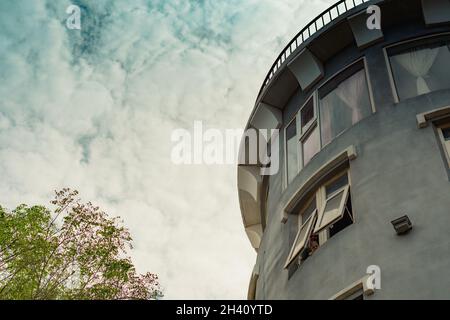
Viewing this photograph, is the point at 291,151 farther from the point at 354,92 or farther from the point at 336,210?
the point at 336,210

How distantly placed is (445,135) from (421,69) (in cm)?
283

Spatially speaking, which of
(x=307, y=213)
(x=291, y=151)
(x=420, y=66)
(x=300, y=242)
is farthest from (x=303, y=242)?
(x=420, y=66)

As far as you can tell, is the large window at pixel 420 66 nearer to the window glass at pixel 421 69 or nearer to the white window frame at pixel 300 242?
the window glass at pixel 421 69

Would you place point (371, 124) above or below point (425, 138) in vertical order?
above

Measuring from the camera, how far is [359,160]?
464 inches

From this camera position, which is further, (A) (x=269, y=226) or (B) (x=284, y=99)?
(B) (x=284, y=99)

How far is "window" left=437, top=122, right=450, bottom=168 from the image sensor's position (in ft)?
35.3

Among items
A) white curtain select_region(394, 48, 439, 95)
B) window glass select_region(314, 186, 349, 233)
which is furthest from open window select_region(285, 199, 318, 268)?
white curtain select_region(394, 48, 439, 95)

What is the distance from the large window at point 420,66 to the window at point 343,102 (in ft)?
2.76

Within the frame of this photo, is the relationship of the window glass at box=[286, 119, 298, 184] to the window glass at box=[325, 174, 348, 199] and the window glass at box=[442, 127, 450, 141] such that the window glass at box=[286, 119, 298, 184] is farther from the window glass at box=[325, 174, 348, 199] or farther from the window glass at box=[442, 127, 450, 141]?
the window glass at box=[442, 127, 450, 141]
